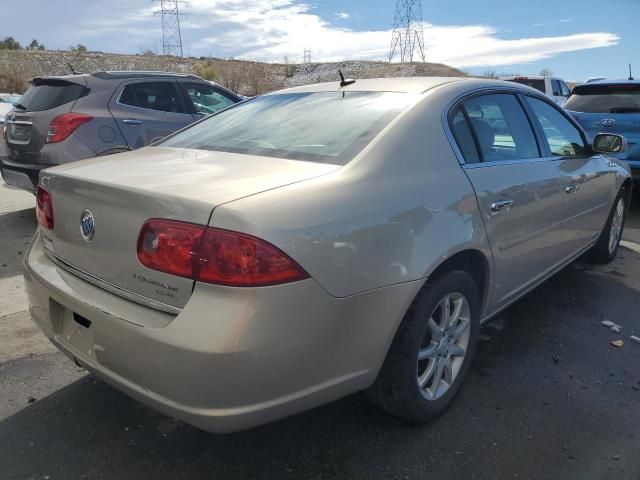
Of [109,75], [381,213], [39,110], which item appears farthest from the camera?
[109,75]

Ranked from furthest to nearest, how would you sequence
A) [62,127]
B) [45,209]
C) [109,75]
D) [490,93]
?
[109,75] < [62,127] < [490,93] < [45,209]

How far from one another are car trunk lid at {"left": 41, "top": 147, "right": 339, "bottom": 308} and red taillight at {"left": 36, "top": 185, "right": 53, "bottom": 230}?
4cm

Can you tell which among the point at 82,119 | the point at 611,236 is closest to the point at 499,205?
the point at 611,236

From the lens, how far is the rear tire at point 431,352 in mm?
2365

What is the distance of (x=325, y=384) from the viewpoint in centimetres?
206

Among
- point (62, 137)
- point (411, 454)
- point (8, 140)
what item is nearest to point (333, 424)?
point (411, 454)

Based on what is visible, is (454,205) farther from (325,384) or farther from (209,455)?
(209,455)

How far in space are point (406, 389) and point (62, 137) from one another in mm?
4775

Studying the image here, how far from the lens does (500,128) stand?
324 centimetres

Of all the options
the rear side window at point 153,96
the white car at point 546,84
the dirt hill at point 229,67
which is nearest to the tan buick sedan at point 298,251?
the rear side window at point 153,96

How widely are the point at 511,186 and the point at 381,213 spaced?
115 centimetres

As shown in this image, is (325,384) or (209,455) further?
(209,455)

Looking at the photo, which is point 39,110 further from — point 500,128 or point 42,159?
point 500,128

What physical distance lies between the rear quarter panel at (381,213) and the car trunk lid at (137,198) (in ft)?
0.42
